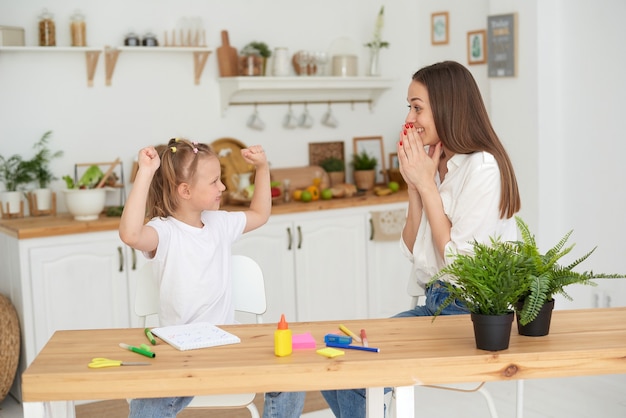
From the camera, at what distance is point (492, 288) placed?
193cm

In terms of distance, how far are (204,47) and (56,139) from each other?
0.88 m

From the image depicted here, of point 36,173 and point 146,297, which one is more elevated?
point 36,173

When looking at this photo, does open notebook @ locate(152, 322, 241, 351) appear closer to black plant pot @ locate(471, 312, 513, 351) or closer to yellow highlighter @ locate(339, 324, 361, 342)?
yellow highlighter @ locate(339, 324, 361, 342)

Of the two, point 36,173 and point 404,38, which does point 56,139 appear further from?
point 404,38

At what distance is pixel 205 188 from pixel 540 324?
1.08 m

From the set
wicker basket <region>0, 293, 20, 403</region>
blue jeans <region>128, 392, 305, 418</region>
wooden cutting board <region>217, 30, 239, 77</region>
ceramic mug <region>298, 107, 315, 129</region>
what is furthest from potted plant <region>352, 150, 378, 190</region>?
blue jeans <region>128, 392, 305, 418</region>

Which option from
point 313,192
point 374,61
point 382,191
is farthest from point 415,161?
point 374,61

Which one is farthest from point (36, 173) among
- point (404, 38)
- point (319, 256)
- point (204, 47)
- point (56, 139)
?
point (404, 38)

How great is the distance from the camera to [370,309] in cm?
469

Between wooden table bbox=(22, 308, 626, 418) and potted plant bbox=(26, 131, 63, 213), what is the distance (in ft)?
7.11

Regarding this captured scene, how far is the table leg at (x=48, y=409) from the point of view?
1.88 metres

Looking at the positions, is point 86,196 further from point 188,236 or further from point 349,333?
point 349,333

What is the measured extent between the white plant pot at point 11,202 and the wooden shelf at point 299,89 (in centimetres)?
119

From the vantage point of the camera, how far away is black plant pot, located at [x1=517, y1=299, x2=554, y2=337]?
6.64 feet
